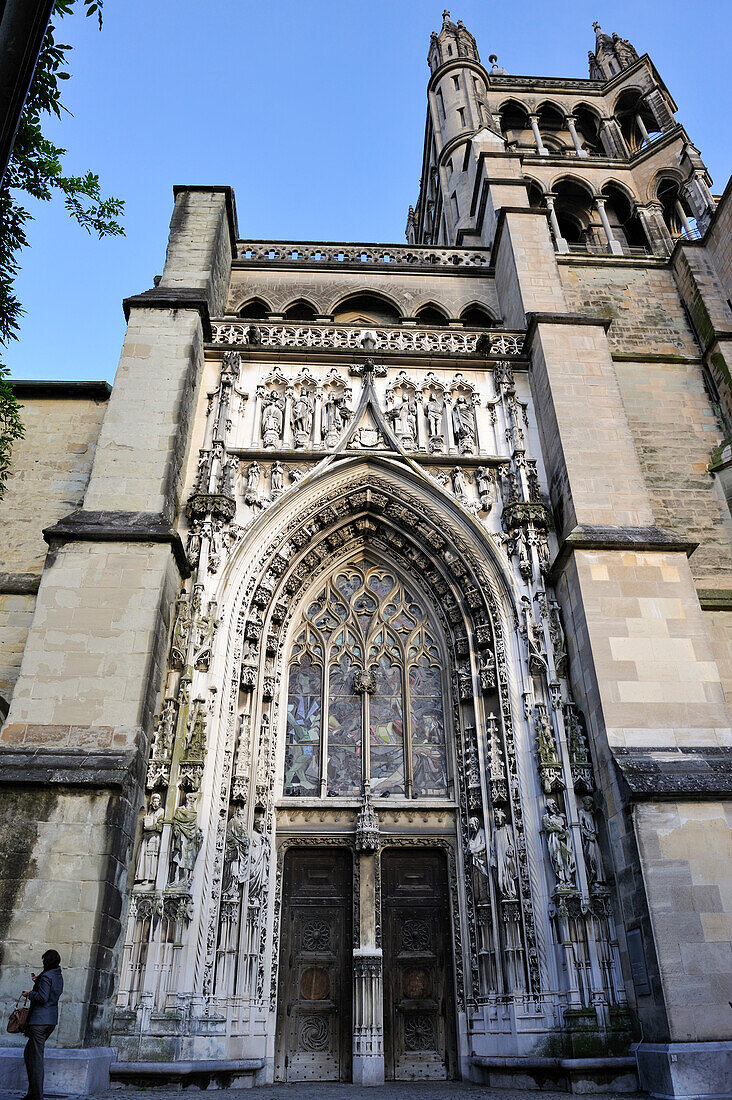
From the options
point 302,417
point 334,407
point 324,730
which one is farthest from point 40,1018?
point 334,407

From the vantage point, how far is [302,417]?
37.3ft

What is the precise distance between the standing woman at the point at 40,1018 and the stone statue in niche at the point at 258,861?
285 cm

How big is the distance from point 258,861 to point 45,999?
3.21m

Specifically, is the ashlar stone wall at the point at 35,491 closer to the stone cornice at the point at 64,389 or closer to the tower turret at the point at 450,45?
the stone cornice at the point at 64,389

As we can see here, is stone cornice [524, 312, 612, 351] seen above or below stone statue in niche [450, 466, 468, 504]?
above

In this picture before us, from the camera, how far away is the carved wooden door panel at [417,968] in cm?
860

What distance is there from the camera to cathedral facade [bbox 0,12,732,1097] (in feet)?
23.8

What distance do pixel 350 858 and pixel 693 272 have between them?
12.3m

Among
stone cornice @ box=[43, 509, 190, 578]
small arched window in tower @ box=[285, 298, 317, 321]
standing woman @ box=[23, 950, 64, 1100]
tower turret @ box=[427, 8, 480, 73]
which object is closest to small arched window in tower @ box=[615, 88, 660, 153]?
tower turret @ box=[427, 8, 480, 73]

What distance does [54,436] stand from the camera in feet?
39.2

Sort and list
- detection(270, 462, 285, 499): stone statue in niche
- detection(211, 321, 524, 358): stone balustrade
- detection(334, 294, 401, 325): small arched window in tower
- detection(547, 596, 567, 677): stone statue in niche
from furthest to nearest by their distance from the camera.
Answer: detection(334, 294, 401, 325): small arched window in tower
detection(211, 321, 524, 358): stone balustrade
detection(270, 462, 285, 499): stone statue in niche
detection(547, 596, 567, 677): stone statue in niche

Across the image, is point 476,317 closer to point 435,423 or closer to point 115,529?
point 435,423

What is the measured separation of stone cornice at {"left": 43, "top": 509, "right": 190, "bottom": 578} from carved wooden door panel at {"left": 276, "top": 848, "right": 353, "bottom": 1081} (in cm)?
413

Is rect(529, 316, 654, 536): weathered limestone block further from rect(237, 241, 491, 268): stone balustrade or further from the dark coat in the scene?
the dark coat
